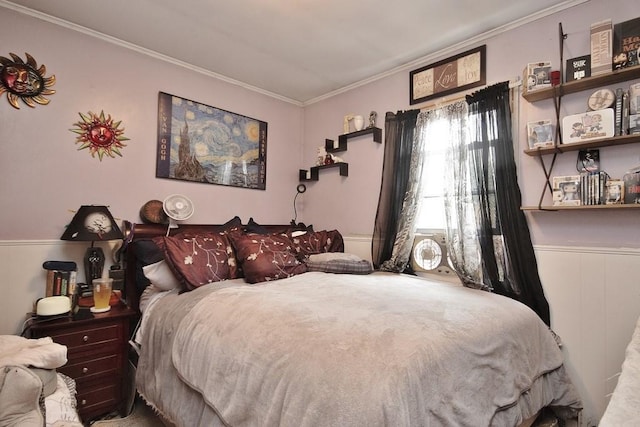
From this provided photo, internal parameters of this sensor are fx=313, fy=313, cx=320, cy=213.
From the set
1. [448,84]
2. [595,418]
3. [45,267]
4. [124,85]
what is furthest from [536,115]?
[45,267]

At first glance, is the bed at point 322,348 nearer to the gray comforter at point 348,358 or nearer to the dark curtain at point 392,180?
the gray comforter at point 348,358

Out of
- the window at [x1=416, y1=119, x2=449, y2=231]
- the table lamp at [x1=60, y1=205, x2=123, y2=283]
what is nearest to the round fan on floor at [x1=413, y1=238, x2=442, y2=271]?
the window at [x1=416, y1=119, x2=449, y2=231]

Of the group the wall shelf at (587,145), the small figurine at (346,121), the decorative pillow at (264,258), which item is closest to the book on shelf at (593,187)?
the wall shelf at (587,145)

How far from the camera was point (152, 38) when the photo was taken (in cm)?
241

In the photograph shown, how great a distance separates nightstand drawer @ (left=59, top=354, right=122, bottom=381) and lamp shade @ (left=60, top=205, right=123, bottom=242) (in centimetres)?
73

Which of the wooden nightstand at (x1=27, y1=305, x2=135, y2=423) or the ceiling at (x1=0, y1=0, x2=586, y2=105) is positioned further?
the ceiling at (x1=0, y1=0, x2=586, y2=105)

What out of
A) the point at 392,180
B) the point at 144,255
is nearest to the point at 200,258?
the point at 144,255

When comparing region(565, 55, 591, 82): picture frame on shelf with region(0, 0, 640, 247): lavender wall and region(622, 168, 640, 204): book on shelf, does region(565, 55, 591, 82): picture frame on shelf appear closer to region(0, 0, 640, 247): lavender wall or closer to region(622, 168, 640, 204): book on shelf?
region(0, 0, 640, 247): lavender wall

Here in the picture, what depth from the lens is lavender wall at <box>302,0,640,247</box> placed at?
1.80 metres

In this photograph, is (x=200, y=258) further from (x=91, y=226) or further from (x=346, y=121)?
(x=346, y=121)

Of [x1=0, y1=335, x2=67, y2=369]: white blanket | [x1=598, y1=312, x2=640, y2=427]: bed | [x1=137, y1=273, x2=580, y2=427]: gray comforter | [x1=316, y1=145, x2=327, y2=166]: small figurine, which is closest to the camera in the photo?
[x1=598, y1=312, x2=640, y2=427]: bed

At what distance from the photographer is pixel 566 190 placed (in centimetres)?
188

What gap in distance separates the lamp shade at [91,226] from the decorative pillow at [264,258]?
2.59ft

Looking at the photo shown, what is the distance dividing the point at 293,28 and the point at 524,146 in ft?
5.97
